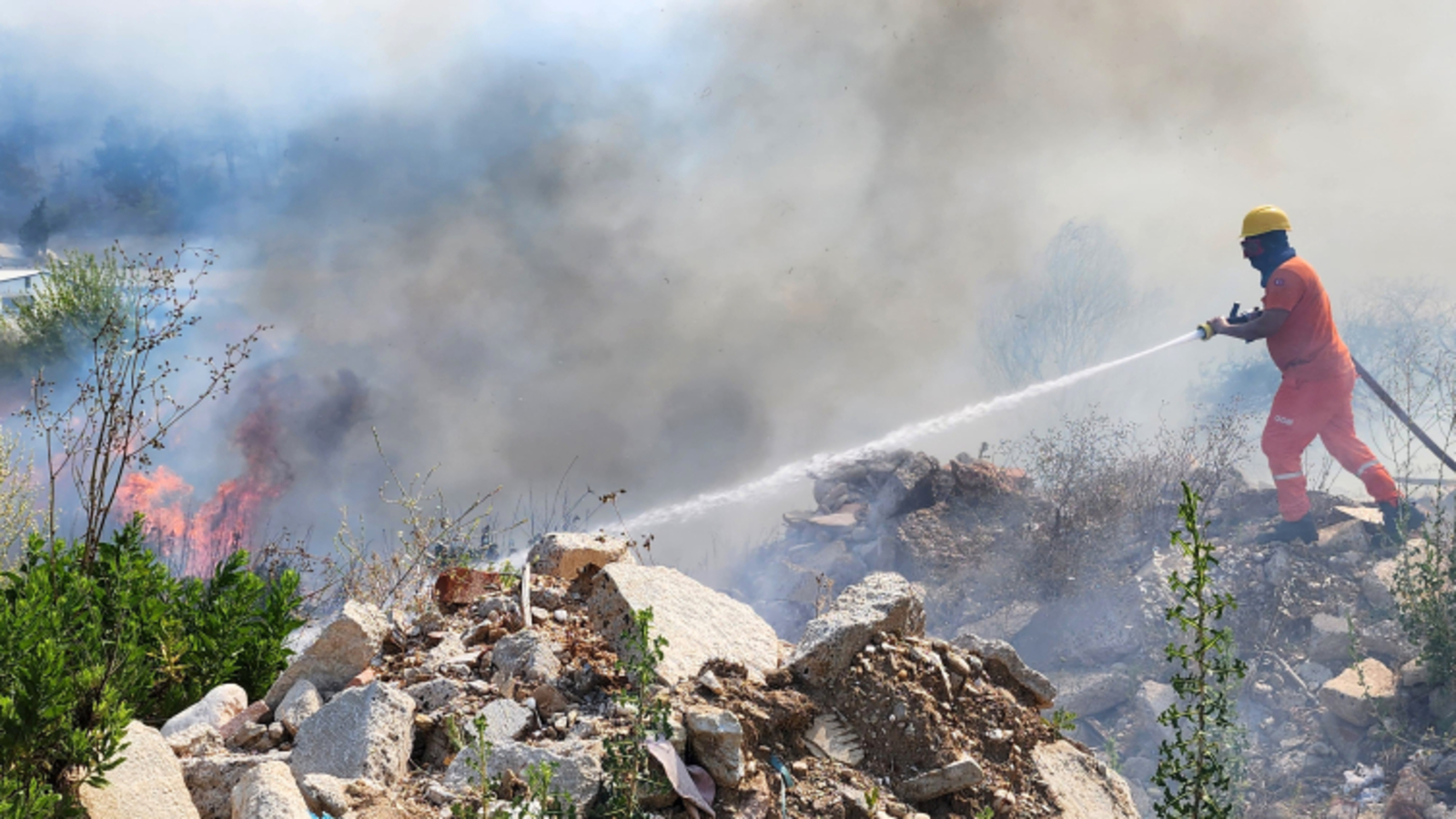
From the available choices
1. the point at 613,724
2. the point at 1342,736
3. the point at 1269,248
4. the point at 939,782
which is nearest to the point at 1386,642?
the point at 1342,736

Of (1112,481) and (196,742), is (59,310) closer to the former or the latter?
(196,742)

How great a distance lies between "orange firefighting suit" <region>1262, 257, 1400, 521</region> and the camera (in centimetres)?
980

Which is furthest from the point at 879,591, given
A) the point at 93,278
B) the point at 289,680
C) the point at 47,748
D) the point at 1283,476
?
the point at 93,278

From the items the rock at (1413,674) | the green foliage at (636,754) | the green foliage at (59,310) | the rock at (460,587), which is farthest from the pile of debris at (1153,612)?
the green foliage at (59,310)

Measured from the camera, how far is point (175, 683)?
3303mm

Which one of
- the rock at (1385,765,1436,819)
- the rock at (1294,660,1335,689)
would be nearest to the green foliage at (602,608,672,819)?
the rock at (1385,765,1436,819)

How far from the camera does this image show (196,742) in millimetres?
2957

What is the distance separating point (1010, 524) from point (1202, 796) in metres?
10.5

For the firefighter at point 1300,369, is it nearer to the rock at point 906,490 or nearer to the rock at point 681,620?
the rock at point 906,490

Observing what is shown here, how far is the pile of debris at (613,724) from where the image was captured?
102 inches

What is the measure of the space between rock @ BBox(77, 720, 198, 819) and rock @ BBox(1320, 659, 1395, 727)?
8.41 meters

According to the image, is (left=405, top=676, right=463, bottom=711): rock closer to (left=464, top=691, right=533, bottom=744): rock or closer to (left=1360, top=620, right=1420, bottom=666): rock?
(left=464, top=691, right=533, bottom=744): rock

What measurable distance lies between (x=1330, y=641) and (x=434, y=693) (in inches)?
364

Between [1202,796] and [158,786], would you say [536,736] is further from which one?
[1202,796]
